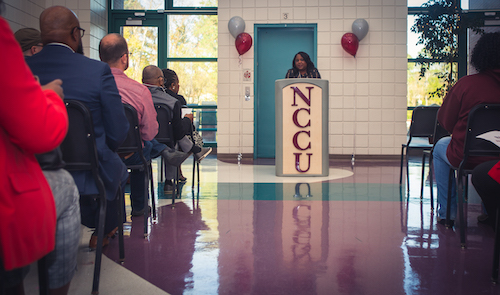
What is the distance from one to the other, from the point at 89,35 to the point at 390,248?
6187 millimetres

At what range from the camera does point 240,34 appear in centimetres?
676

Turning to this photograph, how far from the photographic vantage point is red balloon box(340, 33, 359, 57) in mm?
6617

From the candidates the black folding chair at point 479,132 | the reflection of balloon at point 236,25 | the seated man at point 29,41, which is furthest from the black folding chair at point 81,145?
the reflection of balloon at point 236,25

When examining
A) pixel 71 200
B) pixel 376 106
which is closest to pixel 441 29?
pixel 376 106

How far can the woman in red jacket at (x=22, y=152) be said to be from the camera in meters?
0.83

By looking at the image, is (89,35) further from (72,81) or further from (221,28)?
(72,81)

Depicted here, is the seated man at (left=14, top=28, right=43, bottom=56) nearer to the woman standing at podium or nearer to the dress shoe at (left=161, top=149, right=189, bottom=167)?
the dress shoe at (left=161, top=149, right=189, bottom=167)

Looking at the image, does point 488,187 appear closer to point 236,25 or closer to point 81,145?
point 81,145

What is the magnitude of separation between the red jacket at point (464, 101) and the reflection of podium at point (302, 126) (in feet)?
7.48

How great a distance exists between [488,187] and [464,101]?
714 mm

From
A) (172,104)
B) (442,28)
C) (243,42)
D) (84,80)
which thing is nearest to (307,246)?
(84,80)

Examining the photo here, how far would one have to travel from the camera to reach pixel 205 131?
8023mm

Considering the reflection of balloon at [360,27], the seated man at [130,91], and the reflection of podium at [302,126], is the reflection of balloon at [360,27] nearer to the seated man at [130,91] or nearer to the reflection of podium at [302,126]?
the reflection of podium at [302,126]

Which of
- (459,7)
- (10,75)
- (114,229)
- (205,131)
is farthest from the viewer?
(205,131)
